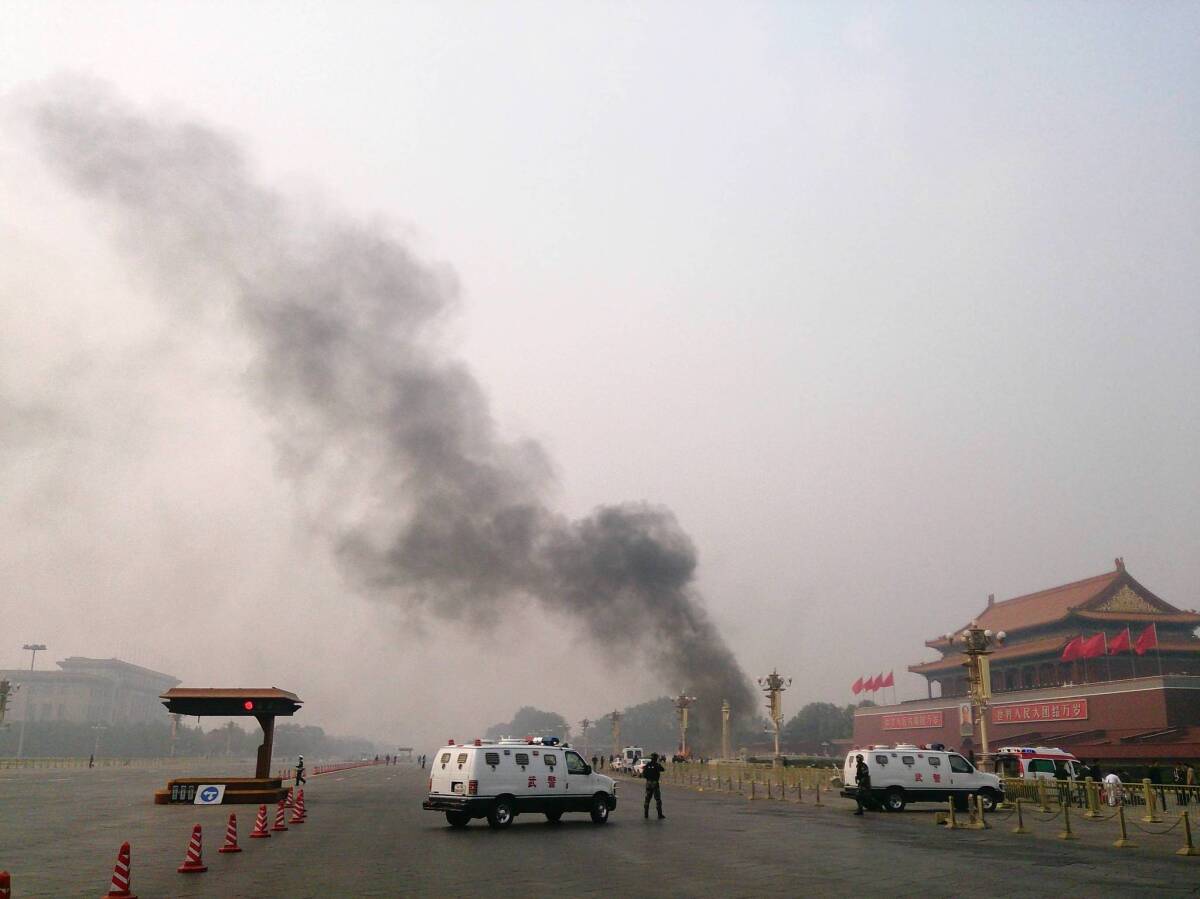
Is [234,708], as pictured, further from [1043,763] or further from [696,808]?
[1043,763]

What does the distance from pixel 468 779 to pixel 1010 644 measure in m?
73.8

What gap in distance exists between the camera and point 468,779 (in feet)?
74.4

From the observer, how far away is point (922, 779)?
30.1 meters

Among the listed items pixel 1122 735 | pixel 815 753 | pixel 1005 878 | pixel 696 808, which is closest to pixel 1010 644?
pixel 1122 735

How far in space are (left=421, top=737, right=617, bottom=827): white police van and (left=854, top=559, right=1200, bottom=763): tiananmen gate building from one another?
3080 cm

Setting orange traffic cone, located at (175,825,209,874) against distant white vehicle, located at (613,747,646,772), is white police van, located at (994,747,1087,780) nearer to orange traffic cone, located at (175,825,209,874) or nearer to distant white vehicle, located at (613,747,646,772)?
orange traffic cone, located at (175,825,209,874)

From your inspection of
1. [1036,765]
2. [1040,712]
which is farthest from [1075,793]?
[1040,712]

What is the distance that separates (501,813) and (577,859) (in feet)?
22.0

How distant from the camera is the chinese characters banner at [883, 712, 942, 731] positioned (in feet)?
254

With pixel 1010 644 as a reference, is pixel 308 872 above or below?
below

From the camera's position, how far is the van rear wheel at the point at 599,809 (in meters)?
25.2

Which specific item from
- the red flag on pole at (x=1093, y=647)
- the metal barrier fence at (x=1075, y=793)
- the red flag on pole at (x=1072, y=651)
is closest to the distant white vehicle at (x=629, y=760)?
the red flag on pole at (x=1072, y=651)

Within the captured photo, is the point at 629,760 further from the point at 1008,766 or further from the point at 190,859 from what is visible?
the point at 190,859

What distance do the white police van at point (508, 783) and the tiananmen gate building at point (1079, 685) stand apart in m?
30.8
